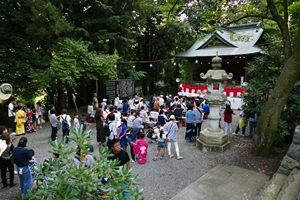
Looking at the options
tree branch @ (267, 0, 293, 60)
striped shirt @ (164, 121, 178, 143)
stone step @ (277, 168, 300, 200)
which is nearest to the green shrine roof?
tree branch @ (267, 0, 293, 60)

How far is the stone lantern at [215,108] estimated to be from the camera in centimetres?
788

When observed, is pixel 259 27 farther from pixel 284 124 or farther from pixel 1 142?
pixel 1 142

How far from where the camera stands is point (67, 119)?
26.9 feet

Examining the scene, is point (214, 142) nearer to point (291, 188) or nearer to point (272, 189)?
point (272, 189)

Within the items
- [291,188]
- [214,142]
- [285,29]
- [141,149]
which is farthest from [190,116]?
[285,29]

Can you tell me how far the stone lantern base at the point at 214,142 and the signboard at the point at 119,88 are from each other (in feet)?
25.9

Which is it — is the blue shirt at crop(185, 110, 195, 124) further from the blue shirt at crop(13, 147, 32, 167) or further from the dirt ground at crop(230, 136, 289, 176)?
the blue shirt at crop(13, 147, 32, 167)

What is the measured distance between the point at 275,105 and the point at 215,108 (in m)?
2.08

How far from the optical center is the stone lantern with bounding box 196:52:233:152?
788 cm

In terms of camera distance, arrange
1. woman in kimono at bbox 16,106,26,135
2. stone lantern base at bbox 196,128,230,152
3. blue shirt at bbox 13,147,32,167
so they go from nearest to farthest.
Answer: blue shirt at bbox 13,147,32,167
stone lantern base at bbox 196,128,230,152
woman in kimono at bbox 16,106,26,135

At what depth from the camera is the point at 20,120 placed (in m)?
9.40

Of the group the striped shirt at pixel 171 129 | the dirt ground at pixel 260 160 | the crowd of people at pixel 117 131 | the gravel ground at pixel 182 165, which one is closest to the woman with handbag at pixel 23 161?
the crowd of people at pixel 117 131

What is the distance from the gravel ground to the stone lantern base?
0.21 metres

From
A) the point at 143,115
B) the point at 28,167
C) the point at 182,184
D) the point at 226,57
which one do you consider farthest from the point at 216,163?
the point at 226,57
